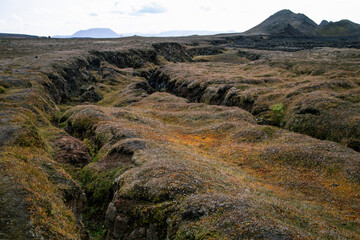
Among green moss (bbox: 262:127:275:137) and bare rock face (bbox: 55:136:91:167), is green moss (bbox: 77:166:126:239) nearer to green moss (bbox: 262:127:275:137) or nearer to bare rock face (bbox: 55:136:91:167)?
bare rock face (bbox: 55:136:91:167)

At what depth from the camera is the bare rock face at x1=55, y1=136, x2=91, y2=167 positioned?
87.3 feet

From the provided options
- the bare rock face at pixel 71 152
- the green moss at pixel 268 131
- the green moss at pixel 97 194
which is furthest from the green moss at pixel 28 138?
the green moss at pixel 268 131

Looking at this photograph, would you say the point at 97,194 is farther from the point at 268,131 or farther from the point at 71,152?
the point at 268,131

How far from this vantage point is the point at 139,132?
31.7 m

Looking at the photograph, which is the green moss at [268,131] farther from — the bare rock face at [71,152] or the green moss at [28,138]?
the green moss at [28,138]

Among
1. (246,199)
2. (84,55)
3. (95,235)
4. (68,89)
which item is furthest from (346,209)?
(84,55)

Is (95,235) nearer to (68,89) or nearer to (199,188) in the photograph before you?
(199,188)

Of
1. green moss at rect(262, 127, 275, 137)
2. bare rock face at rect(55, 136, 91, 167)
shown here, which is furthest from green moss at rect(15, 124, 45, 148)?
green moss at rect(262, 127, 275, 137)

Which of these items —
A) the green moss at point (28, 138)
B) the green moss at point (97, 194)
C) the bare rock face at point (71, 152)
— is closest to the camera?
the green moss at point (97, 194)

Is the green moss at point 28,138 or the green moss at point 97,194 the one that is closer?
the green moss at point 97,194

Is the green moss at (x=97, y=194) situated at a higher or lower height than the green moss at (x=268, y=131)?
lower

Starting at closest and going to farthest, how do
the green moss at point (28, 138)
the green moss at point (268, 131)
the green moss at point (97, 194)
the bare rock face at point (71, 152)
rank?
the green moss at point (97, 194) → the green moss at point (28, 138) → the bare rock face at point (71, 152) → the green moss at point (268, 131)

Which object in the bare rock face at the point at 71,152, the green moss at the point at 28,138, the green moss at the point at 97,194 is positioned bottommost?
the green moss at the point at 97,194

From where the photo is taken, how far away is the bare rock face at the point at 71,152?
26.6m
